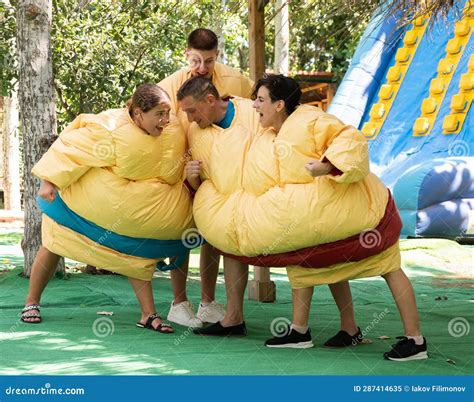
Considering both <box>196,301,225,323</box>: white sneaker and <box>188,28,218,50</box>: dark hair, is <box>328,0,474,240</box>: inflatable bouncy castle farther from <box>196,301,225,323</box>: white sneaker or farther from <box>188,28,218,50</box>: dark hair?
<box>188,28,218,50</box>: dark hair

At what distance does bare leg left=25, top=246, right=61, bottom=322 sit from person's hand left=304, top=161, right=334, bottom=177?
1.91m

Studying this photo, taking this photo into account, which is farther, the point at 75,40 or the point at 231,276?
the point at 75,40

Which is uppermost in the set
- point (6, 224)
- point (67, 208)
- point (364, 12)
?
point (364, 12)

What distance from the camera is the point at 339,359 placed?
14.8 feet

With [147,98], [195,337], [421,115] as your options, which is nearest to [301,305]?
[195,337]

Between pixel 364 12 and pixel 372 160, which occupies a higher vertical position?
pixel 364 12

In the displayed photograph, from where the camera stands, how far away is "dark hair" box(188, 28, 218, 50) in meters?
5.48

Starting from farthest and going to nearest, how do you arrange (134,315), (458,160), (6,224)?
(6,224) < (458,160) < (134,315)

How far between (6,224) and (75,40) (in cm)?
541

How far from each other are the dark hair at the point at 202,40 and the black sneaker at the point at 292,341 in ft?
5.99

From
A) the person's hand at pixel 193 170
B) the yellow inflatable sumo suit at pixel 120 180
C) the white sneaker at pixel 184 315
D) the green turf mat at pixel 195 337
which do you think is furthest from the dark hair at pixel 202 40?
the green turf mat at pixel 195 337

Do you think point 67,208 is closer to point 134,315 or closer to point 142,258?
point 142,258

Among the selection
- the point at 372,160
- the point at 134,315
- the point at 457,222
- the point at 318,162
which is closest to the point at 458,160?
the point at 457,222

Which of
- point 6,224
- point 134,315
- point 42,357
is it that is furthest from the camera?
point 6,224
